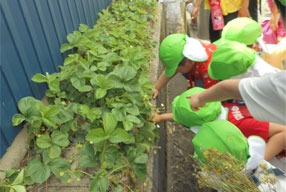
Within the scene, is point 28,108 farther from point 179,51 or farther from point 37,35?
point 179,51

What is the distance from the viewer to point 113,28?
9.57 feet

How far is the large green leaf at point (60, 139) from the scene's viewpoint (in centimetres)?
144

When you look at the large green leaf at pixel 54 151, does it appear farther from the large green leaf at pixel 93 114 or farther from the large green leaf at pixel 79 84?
the large green leaf at pixel 79 84

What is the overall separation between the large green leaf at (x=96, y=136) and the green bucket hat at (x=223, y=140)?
25.8 inches

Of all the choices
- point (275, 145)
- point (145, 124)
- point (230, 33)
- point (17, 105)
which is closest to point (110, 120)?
point (145, 124)

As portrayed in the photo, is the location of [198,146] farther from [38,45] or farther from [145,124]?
[38,45]

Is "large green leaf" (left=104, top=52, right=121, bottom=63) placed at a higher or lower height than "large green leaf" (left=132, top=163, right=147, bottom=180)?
higher

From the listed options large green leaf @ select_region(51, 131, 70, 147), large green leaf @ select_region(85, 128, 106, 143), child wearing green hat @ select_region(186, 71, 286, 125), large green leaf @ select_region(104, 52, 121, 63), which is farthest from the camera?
large green leaf @ select_region(104, 52, 121, 63)

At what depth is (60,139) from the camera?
1458 mm

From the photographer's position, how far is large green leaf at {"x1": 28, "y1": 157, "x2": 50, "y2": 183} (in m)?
1.26

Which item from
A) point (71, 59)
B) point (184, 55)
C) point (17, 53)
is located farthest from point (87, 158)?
point (184, 55)

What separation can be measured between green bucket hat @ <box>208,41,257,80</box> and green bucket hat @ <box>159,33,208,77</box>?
0.23m

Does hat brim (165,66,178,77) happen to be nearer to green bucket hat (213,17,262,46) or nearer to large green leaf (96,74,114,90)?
green bucket hat (213,17,262,46)

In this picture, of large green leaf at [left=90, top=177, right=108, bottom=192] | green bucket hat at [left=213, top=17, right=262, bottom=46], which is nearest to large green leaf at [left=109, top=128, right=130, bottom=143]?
large green leaf at [left=90, top=177, right=108, bottom=192]
